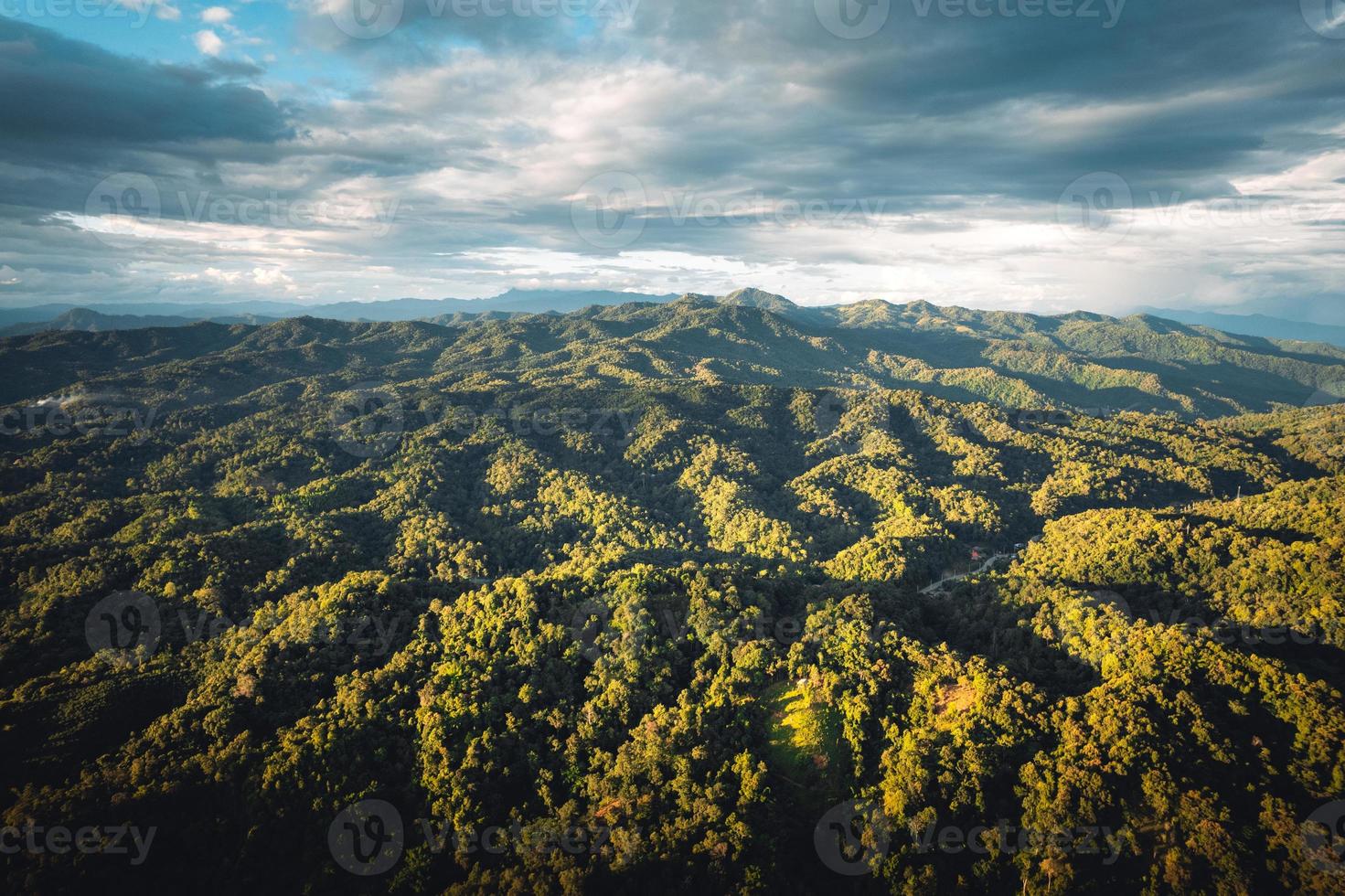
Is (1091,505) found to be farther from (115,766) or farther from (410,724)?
(115,766)

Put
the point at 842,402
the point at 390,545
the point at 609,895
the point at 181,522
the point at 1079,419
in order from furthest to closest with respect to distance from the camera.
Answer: the point at 842,402, the point at 1079,419, the point at 390,545, the point at 181,522, the point at 609,895

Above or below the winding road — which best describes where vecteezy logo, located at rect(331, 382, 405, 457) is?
above

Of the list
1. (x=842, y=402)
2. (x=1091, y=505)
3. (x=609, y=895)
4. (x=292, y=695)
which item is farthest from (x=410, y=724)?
(x=842, y=402)
